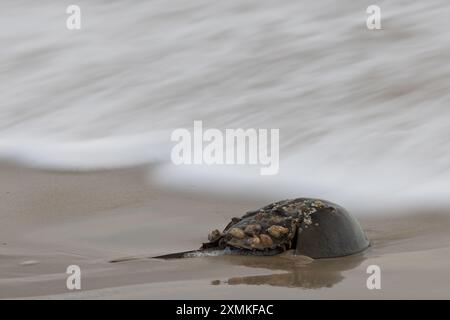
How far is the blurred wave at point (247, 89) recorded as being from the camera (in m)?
5.42

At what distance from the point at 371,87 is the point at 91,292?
12.6ft

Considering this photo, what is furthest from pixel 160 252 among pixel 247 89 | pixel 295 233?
pixel 247 89

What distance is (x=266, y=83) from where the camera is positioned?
717 cm

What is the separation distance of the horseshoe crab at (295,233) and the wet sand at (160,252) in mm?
52

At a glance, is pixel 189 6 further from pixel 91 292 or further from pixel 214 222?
pixel 91 292

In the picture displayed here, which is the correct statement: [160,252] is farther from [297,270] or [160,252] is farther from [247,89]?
[247,89]

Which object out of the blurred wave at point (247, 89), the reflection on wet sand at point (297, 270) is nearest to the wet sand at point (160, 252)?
the reflection on wet sand at point (297, 270)

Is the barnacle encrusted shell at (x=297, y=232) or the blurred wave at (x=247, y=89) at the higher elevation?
the blurred wave at (x=247, y=89)

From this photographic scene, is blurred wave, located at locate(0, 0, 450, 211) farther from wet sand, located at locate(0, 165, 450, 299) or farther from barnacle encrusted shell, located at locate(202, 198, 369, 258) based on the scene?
barnacle encrusted shell, located at locate(202, 198, 369, 258)

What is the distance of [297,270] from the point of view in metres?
3.61

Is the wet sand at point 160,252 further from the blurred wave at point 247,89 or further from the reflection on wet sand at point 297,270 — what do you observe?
the blurred wave at point 247,89

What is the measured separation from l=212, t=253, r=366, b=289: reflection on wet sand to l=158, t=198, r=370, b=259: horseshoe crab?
0.13ft
